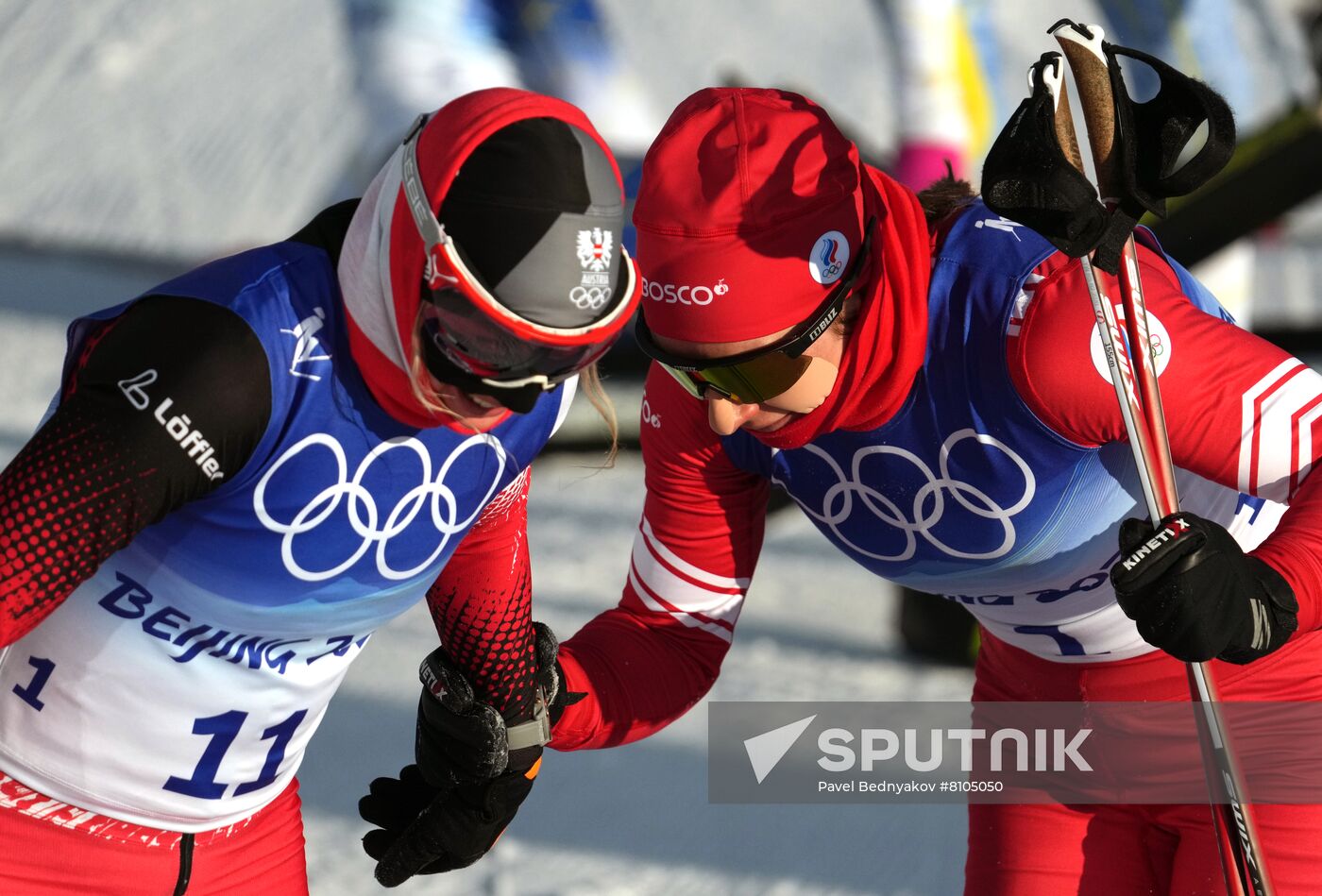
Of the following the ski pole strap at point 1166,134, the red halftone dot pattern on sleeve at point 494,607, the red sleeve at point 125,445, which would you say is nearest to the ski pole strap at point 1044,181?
the ski pole strap at point 1166,134

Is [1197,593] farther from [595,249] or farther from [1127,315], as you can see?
[595,249]

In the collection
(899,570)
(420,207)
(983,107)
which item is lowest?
(983,107)

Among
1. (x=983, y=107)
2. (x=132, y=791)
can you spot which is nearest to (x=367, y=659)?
(x=132, y=791)

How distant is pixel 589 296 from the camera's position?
65.9 inches

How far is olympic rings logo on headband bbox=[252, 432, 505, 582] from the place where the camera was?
1.75 metres

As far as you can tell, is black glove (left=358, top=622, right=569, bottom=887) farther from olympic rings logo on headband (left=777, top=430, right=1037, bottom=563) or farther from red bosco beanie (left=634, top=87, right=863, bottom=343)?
red bosco beanie (left=634, top=87, right=863, bottom=343)

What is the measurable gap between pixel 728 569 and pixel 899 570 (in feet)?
1.05

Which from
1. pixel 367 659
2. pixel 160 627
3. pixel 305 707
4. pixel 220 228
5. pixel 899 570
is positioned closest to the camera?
pixel 160 627

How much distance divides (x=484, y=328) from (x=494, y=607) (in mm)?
640

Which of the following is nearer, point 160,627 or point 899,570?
point 160,627

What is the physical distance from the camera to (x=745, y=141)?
1.90 m

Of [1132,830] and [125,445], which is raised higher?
[125,445]

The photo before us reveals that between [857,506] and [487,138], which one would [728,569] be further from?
[487,138]

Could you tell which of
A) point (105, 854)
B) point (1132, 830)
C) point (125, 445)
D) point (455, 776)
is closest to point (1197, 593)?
point (1132, 830)
